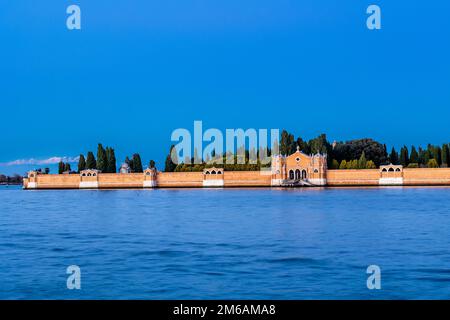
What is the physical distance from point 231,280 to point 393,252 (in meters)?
4.27

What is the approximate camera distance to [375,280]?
9688mm

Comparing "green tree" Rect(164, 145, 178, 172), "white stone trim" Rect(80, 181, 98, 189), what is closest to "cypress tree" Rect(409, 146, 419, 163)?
"green tree" Rect(164, 145, 178, 172)

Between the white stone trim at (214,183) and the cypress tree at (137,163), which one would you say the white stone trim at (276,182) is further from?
the cypress tree at (137,163)

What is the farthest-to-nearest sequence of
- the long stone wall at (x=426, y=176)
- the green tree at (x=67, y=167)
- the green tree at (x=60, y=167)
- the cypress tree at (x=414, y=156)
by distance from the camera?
1. the green tree at (x=67, y=167)
2. the green tree at (x=60, y=167)
3. the cypress tree at (x=414, y=156)
4. the long stone wall at (x=426, y=176)

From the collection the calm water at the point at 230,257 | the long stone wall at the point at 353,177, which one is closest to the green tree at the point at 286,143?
the long stone wall at the point at 353,177

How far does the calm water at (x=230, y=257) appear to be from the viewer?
941cm

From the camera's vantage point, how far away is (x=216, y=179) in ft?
189

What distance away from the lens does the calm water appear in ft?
30.9

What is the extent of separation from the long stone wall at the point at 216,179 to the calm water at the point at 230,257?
3377 centimetres

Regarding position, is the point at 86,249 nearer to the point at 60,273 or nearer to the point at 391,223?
the point at 60,273

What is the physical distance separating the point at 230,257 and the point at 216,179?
45.1m

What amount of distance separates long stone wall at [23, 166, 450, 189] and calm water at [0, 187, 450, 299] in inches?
1330

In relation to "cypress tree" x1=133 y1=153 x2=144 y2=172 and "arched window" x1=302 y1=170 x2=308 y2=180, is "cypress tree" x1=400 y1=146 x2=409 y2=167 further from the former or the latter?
"cypress tree" x1=133 y1=153 x2=144 y2=172
